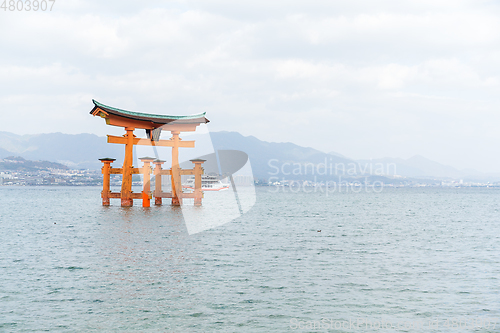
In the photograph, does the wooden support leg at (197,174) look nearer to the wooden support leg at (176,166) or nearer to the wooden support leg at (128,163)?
the wooden support leg at (176,166)

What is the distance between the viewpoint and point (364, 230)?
34812 mm

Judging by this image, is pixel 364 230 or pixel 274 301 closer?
pixel 274 301

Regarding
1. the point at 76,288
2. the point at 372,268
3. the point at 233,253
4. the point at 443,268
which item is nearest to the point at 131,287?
the point at 76,288

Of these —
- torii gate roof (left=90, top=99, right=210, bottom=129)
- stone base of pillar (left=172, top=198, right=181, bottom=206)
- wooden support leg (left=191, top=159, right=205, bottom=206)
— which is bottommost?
stone base of pillar (left=172, top=198, right=181, bottom=206)

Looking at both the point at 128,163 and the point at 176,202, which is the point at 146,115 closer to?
the point at 128,163

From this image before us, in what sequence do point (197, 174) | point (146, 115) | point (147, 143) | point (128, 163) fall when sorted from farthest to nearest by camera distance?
point (147, 143), point (197, 174), point (128, 163), point (146, 115)

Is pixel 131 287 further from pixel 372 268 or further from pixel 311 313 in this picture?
pixel 372 268

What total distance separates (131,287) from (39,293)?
2.75 metres

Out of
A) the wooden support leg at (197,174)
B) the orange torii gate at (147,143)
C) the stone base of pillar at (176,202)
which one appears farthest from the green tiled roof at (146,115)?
the stone base of pillar at (176,202)

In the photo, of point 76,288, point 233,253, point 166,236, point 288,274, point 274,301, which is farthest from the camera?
point 166,236

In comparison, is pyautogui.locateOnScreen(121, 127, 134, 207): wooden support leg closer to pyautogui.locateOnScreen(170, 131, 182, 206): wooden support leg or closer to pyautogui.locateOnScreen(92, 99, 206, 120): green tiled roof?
pyautogui.locateOnScreen(92, 99, 206, 120): green tiled roof

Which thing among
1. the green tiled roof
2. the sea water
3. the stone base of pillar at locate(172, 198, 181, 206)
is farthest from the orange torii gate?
the sea water

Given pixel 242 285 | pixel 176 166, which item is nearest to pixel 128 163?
pixel 176 166

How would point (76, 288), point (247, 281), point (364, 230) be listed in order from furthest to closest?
point (364, 230) → point (247, 281) → point (76, 288)
